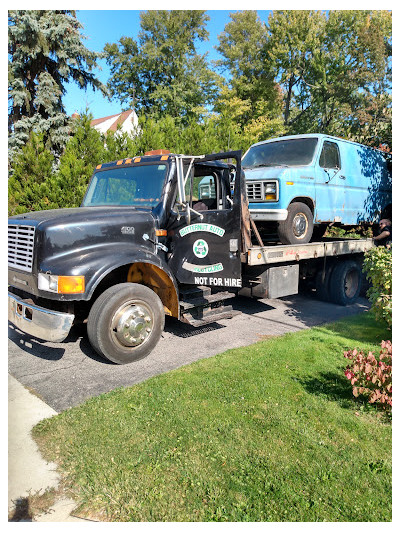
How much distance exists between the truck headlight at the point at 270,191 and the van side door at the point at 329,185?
3.47ft

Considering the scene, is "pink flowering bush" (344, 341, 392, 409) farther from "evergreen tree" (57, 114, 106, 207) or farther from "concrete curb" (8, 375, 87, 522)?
"evergreen tree" (57, 114, 106, 207)

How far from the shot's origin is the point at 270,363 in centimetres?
415

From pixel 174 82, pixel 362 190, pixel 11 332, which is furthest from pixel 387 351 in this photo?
pixel 174 82

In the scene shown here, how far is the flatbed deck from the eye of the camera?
4.91m

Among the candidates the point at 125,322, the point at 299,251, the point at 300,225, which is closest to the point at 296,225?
the point at 300,225

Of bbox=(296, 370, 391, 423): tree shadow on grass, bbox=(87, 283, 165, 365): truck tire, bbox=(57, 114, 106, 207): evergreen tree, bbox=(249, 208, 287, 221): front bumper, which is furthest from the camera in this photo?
bbox=(57, 114, 106, 207): evergreen tree

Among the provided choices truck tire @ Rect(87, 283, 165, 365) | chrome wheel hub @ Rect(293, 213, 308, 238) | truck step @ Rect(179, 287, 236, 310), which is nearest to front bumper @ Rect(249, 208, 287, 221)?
chrome wheel hub @ Rect(293, 213, 308, 238)

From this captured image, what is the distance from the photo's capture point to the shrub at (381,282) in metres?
4.38

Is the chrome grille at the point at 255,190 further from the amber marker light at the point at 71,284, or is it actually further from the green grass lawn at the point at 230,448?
the amber marker light at the point at 71,284

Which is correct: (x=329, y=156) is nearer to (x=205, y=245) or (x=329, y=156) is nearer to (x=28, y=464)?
(x=205, y=245)

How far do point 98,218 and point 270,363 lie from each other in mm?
2482

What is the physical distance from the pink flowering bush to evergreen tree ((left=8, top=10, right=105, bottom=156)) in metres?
14.7

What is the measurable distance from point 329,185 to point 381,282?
8.55 ft

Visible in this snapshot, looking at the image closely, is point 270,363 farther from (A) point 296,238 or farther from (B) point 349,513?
(A) point 296,238
